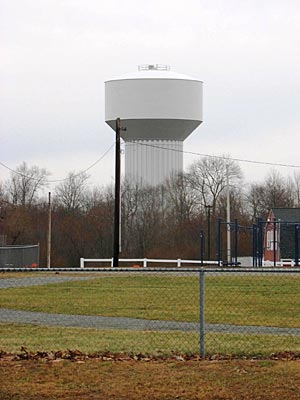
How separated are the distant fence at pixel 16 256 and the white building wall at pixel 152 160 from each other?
16254 millimetres

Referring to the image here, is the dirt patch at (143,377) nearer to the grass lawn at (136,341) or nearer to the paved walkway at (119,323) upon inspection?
the grass lawn at (136,341)

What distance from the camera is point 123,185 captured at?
7331 cm

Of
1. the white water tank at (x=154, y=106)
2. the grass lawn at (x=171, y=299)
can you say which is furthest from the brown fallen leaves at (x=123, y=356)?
the white water tank at (x=154, y=106)

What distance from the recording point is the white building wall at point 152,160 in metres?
65.8

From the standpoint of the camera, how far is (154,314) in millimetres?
20625

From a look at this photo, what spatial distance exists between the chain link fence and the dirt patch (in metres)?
1.13

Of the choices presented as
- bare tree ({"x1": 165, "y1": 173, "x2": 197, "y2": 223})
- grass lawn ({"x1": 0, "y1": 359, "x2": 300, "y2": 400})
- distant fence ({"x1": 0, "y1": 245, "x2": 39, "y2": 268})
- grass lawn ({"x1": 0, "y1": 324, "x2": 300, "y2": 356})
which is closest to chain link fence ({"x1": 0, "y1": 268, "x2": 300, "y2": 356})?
grass lawn ({"x1": 0, "y1": 324, "x2": 300, "y2": 356})

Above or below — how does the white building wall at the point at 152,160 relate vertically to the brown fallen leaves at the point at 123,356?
above

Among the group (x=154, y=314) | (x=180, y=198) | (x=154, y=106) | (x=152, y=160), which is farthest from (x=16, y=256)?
(x=154, y=314)

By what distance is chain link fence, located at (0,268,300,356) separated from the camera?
1459 centimetres

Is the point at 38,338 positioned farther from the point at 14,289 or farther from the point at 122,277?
the point at 122,277

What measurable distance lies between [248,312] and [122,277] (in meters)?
13.2

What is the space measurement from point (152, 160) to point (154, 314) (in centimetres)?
4678

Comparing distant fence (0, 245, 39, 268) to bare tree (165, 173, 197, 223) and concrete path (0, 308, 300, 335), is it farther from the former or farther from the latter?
concrete path (0, 308, 300, 335)
